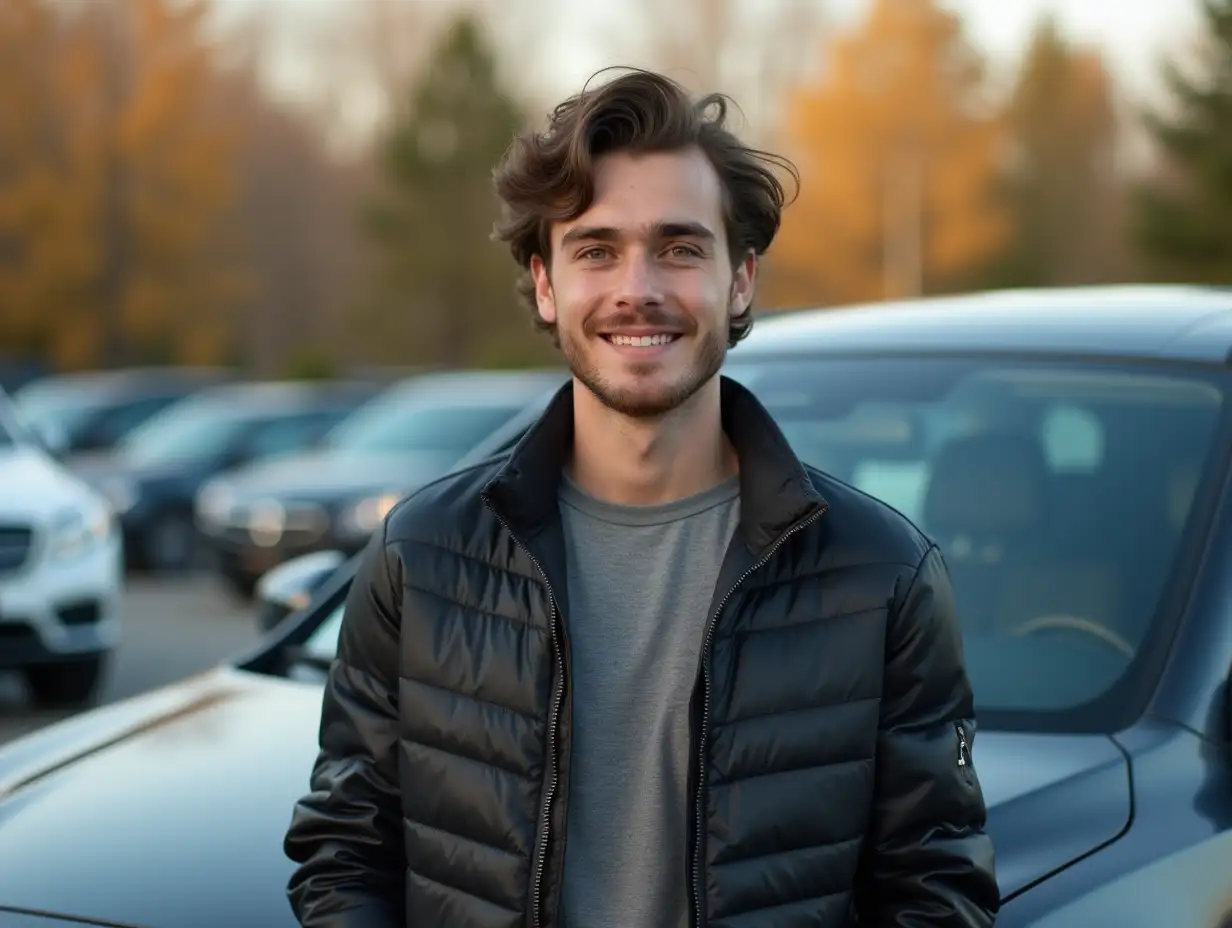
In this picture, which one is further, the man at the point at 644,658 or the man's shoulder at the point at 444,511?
the man's shoulder at the point at 444,511

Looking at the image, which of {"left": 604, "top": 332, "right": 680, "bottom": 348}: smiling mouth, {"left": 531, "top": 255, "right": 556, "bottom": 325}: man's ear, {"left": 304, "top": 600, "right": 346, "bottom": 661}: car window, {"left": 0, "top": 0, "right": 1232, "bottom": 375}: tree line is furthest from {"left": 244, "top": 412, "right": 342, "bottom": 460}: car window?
{"left": 604, "top": 332, "right": 680, "bottom": 348}: smiling mouth

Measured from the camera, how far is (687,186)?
2293 mm

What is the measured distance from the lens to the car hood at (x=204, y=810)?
2.46m

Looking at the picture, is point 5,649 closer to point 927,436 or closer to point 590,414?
point 927,436

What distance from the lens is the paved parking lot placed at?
922cm

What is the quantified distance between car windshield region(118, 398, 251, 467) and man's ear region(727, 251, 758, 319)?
16.1 metres

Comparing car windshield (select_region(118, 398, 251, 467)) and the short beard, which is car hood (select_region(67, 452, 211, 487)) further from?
the short beard

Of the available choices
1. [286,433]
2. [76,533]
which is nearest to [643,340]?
[76,533]

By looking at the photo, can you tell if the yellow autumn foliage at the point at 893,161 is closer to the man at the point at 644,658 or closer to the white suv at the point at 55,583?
the white suv at the point at 55,583

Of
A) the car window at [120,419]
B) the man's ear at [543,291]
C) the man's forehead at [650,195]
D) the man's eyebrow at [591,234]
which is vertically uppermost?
the man's forehead at [650,195]

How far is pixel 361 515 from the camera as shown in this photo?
46.0 feet

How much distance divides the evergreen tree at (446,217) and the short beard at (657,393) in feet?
148

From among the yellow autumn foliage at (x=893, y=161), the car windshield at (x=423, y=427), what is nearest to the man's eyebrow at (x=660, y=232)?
the car windshield at (x=423, y=427)

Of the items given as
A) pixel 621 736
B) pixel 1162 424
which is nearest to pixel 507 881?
pixel 621 736
